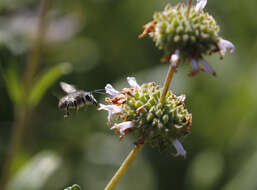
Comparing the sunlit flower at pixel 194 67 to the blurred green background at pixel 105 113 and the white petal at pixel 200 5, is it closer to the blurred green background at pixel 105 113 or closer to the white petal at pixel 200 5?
the white petal at pixel 200 5

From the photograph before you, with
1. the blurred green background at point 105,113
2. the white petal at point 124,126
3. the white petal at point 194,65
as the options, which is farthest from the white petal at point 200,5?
the blurred green background at point 105,113

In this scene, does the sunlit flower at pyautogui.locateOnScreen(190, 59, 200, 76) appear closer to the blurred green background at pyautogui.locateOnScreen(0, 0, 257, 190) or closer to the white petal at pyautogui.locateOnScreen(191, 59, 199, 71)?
the white petal at pyautogui.locateOnScreen(191, 59, 199, 71)

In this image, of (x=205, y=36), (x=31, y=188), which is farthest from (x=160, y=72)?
(x=205, y=36)

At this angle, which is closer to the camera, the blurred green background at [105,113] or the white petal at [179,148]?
the white petal at [179,148]

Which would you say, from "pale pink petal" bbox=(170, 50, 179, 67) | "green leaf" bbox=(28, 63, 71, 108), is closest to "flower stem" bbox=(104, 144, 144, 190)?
"pale pink petal" bbox=(170, 50, 179, 67)

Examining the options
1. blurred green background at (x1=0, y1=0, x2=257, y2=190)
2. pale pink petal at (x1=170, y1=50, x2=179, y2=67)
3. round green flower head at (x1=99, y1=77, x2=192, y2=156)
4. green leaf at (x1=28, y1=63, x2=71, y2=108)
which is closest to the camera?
pale pink petal at (x1=170, y1=50, x2=179, y2=67)

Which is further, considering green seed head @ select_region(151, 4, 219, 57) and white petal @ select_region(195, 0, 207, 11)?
white petal @ select_region(195, 0, 207, 11)
